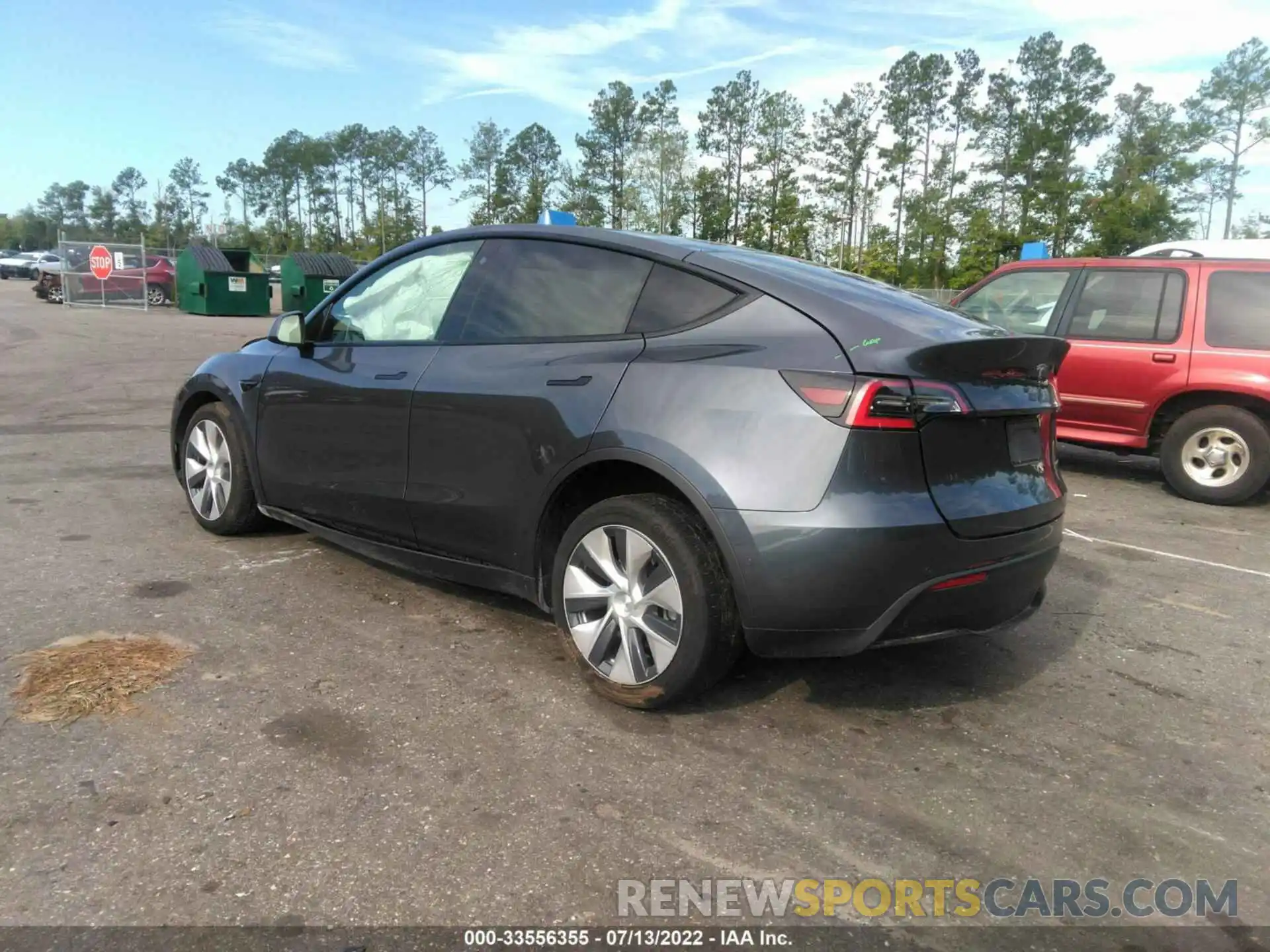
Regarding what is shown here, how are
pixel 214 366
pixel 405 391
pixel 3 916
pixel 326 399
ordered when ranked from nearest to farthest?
→ pixel 3 916
pixel 405 391
pixel 326 399
pixel 214 366

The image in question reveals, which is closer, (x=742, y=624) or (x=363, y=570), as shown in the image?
(x=742, y=624)

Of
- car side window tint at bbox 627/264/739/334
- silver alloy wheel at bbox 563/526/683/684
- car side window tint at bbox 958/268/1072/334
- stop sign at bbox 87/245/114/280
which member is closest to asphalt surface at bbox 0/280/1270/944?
silver alloy wheel at bbox 563/526/683/684

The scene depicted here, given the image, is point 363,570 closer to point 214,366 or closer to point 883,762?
point 214,366

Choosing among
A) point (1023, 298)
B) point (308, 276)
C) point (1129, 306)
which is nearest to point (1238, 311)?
point (1129, 306)

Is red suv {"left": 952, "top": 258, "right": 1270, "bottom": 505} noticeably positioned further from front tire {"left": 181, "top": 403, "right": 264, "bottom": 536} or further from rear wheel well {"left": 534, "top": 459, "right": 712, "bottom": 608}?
front tire {"left": 181, "top": 403, "right": 264, "bottom": 536}

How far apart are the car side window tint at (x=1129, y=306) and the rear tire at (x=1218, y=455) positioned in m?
0.71

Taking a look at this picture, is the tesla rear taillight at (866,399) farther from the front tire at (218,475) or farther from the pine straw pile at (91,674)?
the front tire at (218,475)

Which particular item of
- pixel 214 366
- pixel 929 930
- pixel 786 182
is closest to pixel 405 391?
pixel 214 366

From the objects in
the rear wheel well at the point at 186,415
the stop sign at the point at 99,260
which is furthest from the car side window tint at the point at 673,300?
the stop sign at the point at 99,260

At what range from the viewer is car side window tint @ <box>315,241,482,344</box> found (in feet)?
13.2

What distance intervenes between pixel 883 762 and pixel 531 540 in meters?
1.43

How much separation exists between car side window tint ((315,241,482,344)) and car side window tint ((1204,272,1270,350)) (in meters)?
5.99

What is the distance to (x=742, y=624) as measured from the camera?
3.00 m

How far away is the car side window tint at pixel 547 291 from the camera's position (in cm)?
346
